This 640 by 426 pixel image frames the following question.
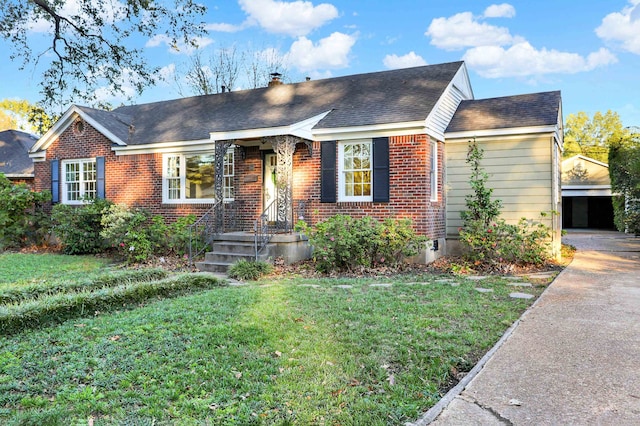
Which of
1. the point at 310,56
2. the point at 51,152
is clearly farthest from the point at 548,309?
the point at 310,56

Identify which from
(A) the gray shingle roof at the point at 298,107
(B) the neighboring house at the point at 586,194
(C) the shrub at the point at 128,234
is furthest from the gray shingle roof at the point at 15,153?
(B) the neighboring house at the point at 586,194

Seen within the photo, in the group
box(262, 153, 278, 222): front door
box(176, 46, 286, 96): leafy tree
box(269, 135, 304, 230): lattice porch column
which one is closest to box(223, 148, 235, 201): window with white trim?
box(262, 153, 278, 222): front door

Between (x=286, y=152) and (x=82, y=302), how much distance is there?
5994mm

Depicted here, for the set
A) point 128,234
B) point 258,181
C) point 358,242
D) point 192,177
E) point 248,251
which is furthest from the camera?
point 192,177

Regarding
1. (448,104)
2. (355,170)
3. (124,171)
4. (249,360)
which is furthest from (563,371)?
(124,171)

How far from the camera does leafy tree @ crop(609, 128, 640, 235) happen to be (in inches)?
491

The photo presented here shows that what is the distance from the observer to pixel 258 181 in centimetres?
1228

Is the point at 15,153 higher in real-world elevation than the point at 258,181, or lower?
higher

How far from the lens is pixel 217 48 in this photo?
27984 millimetres

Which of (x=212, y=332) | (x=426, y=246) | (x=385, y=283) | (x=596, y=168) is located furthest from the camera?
(x=596, y=168)

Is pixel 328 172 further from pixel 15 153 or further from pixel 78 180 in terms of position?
pixel 15 153

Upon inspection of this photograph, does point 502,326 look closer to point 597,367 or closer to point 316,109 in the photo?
point 597,367

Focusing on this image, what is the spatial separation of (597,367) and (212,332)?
3464mm

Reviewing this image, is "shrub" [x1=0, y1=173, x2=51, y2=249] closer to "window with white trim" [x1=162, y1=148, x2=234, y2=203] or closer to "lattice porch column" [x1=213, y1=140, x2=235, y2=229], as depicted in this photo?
"window with white trim" [x1=162, y1=148, x2=234, y2=203]
